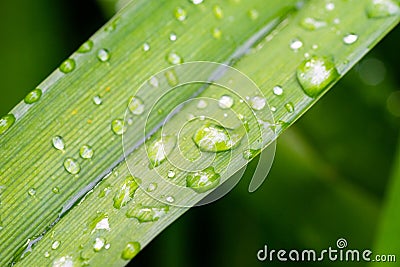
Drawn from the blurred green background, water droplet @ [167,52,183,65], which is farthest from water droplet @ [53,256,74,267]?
the blurred green background

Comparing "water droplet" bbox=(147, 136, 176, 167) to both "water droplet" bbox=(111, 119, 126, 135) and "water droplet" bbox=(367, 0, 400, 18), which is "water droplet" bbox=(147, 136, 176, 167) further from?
"water droplet" bbox=(367, 0, 400, 18)

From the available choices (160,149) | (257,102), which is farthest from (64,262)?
(257,102)

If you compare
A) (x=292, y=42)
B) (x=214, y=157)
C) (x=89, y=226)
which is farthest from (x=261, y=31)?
(x=89, y=226)

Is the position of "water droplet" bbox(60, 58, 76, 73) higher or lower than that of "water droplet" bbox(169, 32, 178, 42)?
lower

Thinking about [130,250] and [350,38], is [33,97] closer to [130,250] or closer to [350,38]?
[130,250]

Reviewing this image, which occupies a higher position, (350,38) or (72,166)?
(350,38)

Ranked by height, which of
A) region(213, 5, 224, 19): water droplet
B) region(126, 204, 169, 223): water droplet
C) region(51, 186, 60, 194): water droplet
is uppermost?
region(213, 5, 224, 19): water droplet

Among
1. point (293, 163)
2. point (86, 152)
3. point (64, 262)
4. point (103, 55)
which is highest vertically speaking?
point (293, 163)
